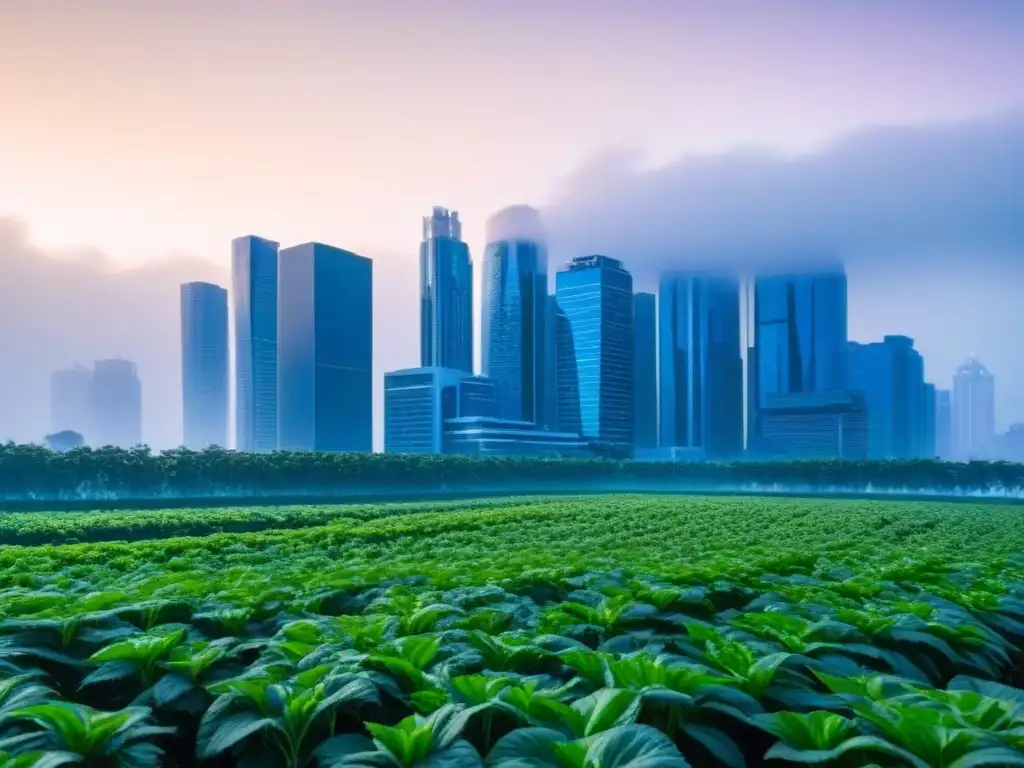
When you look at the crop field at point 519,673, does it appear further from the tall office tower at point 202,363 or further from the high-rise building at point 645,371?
the tall office tower at point 202,363

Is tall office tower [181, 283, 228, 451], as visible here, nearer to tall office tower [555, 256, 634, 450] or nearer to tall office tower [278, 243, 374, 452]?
tall office tower [278, 243, 374, 452]

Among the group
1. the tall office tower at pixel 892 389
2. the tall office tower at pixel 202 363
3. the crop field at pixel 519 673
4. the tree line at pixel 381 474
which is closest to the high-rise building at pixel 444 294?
the tall office tower at pixel 202 363

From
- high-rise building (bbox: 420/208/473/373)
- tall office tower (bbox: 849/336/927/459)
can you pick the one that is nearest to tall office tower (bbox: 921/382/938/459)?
tall office tower (bbox: 849/336/927/459)

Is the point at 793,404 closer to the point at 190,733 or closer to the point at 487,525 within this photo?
the point at 487,525

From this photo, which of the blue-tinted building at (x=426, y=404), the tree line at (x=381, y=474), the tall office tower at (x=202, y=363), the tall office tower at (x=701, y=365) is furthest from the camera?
the tall office tower at (x=202, y=363)

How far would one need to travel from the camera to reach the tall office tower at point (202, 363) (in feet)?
638

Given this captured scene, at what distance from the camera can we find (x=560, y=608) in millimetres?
4289

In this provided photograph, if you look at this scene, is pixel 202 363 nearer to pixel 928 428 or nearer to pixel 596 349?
pixel 596 349

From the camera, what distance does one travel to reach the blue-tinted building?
367 ft

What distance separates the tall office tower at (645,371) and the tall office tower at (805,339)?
80.9ft

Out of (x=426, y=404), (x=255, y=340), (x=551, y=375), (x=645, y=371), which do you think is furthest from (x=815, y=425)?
(x=255, y=340)

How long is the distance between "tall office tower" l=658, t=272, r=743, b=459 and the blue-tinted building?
6383cm

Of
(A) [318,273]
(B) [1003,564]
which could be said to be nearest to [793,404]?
(A) [318,273]

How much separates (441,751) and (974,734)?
1.43 meters
